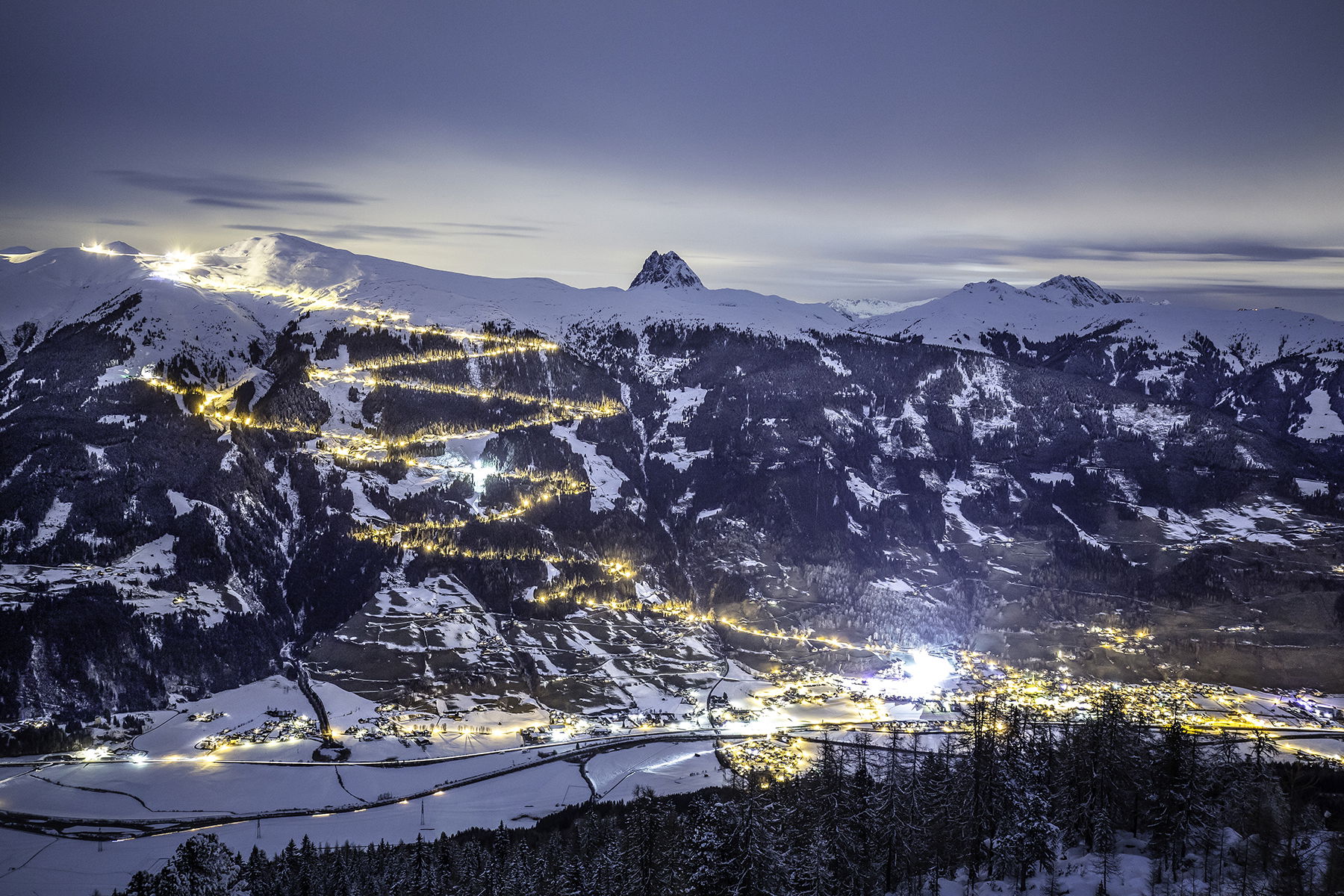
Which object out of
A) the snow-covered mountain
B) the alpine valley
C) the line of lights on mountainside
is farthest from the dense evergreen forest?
the snow-covered mountain

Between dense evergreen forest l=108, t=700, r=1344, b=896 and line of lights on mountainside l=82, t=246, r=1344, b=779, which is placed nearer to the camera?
dense evergreen forest l=108, t=700, r=1344, b=896

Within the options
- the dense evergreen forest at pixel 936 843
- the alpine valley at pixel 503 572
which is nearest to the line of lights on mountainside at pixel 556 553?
the alpine valley at pixel 503 572

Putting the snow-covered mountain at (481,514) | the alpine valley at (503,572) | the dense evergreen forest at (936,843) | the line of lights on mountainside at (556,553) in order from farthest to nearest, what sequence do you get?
the snow-covered mountain at (481,514) → the line of lights on mountainside at (556,553) → the alpine valley at (503,572) → the dense evergreen forest at (936,843)

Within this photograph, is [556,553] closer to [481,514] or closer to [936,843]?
[481,514]

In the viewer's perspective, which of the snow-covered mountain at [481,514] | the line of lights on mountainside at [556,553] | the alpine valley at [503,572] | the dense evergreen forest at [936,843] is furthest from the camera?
the snow-covered mountain at [481,514]

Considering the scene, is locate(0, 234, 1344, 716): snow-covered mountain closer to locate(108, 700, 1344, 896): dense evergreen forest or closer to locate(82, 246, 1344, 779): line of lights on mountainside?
locate(82, 246, 1344, 779): line of lights on mountainside

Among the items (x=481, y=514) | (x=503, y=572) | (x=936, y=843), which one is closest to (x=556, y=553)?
(x=503, y=572)

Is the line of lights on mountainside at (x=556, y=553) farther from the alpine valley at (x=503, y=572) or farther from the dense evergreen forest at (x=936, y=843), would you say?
the dense evergreen forest at (x=936, y=843)
